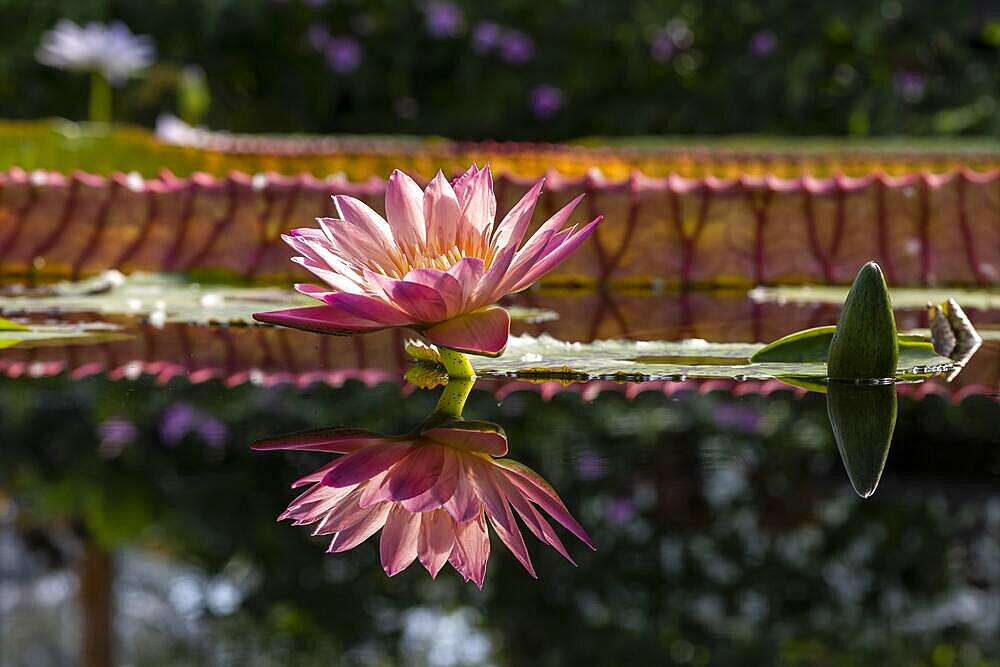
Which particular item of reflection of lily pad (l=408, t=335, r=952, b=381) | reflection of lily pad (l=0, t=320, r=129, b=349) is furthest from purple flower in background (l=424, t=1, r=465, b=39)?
reflection of lily pad (l=408, t=335, r=952, b=381)

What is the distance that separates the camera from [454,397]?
82 centimetres

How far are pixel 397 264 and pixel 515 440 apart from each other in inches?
8.2

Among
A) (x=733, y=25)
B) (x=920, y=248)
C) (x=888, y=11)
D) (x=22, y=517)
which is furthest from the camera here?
(x=733, y=25)

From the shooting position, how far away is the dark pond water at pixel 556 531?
0.40 meters

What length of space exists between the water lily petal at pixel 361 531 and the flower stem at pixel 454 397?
0.22m

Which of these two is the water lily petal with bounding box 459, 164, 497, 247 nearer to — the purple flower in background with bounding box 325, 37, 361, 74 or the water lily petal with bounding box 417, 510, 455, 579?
the water lily petal with bounding box 417, 510, 455, 579

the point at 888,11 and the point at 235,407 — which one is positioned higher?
the point at 888,11

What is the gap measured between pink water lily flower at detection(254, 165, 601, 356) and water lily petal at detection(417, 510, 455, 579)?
0.27 m

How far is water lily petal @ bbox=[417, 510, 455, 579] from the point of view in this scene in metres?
0.47

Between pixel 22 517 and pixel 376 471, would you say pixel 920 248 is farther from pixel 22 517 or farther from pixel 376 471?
pixel 22 517

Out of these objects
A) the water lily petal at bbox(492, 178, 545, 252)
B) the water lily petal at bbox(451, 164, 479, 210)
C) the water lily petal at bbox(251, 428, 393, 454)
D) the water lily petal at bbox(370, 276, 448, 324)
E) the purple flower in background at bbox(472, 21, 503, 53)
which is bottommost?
the water lily petal at bbox(251, 428, 393, 454)

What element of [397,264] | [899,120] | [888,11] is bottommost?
[397,264]

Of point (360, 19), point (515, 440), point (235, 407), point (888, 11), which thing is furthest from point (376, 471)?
point (360, 19)

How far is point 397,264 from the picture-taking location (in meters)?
0.86
